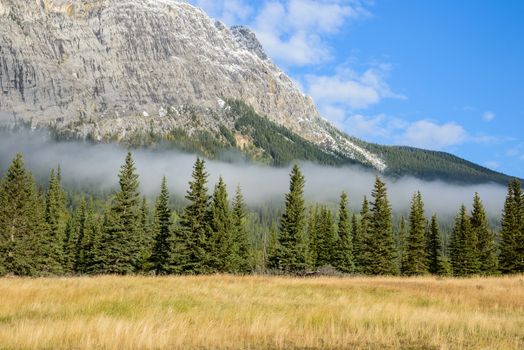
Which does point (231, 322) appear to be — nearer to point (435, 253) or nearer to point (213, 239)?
point (213, 239)

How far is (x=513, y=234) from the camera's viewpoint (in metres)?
72.6

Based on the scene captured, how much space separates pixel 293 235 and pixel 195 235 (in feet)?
49.7

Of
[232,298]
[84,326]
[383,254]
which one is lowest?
[383,254]

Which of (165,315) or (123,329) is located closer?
(123,329)

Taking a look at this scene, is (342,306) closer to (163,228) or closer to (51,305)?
(51,305)

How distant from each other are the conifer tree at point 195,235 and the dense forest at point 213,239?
13 centimetres

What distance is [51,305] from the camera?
13.3 metres

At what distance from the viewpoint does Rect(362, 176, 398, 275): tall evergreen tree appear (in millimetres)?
75250

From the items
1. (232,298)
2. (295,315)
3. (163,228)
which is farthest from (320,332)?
(163,228)

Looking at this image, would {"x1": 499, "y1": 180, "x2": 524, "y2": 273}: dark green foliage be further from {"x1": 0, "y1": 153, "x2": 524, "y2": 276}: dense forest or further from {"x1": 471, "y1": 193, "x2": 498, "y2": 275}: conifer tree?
{"x1": 471, "y1": 193, "x2": 498, "y2": 275}: conifer tree

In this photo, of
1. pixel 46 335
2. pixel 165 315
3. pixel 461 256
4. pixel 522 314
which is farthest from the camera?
pixel 461 256

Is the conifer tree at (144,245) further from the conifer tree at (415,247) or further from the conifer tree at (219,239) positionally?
the conifer tree at (415,247)

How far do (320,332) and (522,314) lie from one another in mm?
8198

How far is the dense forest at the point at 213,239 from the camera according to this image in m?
61.0
